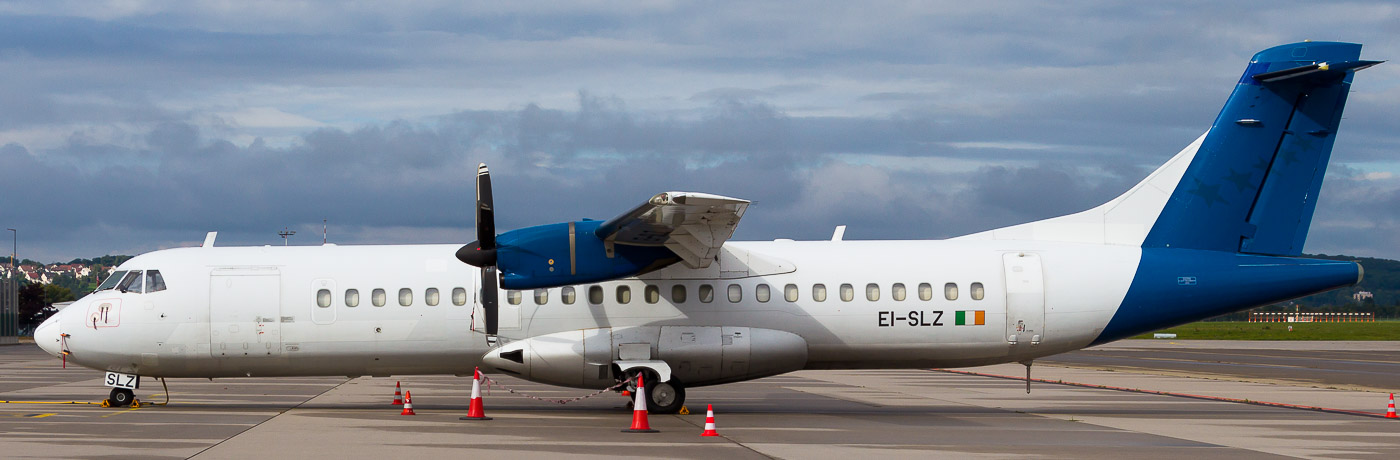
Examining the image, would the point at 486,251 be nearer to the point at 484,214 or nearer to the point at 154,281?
the point at 484,214

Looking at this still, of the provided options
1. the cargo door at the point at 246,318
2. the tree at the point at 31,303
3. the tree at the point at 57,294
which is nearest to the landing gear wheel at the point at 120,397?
the cargo door at the point at 246,318

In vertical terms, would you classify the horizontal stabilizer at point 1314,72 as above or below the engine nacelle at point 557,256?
above

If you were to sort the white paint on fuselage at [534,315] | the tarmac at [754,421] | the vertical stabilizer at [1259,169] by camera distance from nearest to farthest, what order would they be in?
the tarmac at [754,421] → the white paint on fuselage at [534,315] → the vertical stabilizer at [1259,169]

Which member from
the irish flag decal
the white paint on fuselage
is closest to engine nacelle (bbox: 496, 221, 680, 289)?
the white paint on fuselage

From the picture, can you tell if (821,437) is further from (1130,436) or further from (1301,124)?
(1301,124)

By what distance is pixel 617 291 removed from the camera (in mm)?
18375

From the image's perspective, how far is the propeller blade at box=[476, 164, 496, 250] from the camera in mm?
16594

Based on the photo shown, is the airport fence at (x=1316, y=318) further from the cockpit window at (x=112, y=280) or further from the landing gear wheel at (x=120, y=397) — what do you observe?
the cockpit window at (x=112, y=280)

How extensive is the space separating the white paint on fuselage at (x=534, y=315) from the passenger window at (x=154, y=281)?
89 millimetres

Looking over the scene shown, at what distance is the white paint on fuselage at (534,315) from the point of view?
18.4 meters

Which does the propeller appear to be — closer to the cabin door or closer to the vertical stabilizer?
the cabin door

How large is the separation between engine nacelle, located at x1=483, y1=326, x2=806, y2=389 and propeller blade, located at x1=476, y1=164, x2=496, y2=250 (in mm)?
1733

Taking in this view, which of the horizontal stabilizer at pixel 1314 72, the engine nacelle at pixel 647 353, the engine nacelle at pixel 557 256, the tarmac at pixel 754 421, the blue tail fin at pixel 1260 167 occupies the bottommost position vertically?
the tarmac at pixel 754 421

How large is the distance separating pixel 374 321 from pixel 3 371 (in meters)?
→ 18.2
